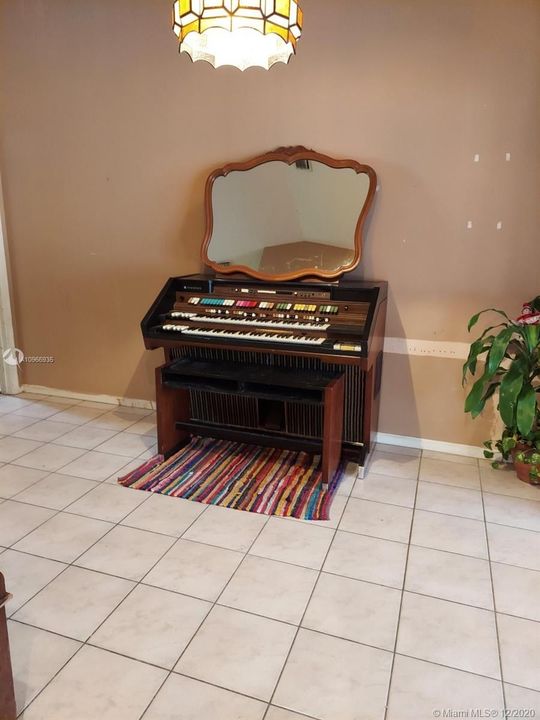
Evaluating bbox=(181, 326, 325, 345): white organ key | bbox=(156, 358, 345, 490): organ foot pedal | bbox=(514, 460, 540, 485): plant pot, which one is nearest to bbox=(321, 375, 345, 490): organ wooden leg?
bbox=(156, 358, 345, 490): organ foot pedal

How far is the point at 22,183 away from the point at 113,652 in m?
3.32

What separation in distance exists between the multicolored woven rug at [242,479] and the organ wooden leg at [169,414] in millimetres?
67

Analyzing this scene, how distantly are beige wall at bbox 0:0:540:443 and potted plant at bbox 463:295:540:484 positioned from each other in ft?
0.79

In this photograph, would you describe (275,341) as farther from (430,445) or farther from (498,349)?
(430,445)

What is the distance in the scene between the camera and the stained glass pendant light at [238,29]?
1.44 meters

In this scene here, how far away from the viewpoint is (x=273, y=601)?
1.85 m

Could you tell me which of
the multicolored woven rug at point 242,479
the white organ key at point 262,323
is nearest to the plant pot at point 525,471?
the multicolored woven rug at point 242,479

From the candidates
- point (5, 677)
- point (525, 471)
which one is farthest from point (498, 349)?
point (5, 677)

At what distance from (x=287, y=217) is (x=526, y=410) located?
5.54 ft

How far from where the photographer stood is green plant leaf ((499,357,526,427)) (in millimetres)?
2510

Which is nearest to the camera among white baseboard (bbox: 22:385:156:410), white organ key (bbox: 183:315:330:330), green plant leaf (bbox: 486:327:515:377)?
green plant leaf (bbox: 486:327:515:377)

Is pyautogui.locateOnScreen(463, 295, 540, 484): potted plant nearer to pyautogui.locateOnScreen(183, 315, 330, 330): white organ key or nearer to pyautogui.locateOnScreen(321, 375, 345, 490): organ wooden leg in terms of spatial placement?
pyautogui.locateOnScreen(321, 375, 345, 490): organ wooden leg

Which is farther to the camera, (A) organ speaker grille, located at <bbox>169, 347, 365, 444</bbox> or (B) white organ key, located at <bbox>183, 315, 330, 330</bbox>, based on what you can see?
(A) organ speaker grille, located at <bbox>169, 347, 365, 444</bbox>

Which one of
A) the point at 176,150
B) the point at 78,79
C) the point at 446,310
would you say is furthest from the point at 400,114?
the point at 78,79
